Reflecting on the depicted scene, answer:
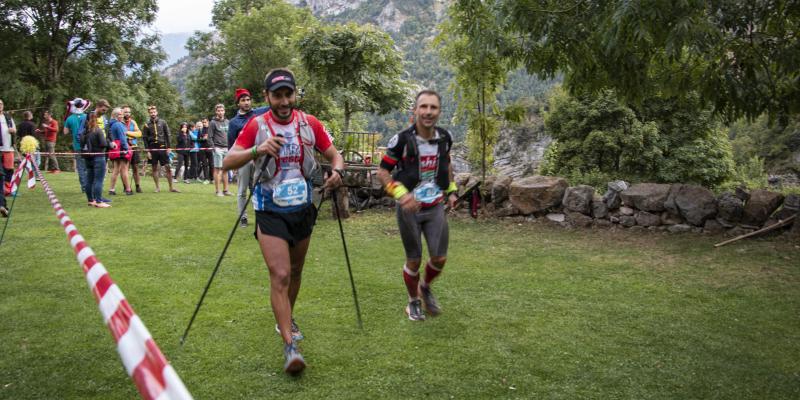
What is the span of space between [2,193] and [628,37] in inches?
364

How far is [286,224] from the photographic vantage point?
376 centimetres

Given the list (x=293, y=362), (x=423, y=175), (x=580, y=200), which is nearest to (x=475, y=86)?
(x=580, y=200)

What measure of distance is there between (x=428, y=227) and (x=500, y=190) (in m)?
6.01

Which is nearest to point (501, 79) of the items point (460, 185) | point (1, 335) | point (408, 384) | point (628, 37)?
point (460, 185)

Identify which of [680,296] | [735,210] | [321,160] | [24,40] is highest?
[24,40]

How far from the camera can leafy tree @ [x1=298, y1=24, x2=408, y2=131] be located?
13.4m

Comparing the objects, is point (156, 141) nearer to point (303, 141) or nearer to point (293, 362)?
point (303, 141)

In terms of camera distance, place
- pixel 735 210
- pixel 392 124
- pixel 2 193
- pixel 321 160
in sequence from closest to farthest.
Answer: pixel 735 210, pixel 2 193, pixel 321 160, pixel 392 124

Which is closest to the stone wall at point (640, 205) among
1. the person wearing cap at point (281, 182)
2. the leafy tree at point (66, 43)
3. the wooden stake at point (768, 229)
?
the wooden stake at point (768, 229)

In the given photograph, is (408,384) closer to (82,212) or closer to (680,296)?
(680,296)

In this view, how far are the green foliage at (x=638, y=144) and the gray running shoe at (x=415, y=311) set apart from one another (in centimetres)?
2489

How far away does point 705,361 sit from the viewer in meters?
4.07

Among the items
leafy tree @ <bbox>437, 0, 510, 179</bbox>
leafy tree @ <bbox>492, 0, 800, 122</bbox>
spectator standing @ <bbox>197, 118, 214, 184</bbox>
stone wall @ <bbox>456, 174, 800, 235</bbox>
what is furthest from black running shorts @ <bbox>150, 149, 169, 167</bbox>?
leafy tree @ <bbox>492, 0, 800, 122</bbox>

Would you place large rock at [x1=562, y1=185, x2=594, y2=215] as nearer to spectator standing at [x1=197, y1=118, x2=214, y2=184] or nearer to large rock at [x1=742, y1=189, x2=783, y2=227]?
large rock at [x1=742, y1=189, x2=783, y2=227]
